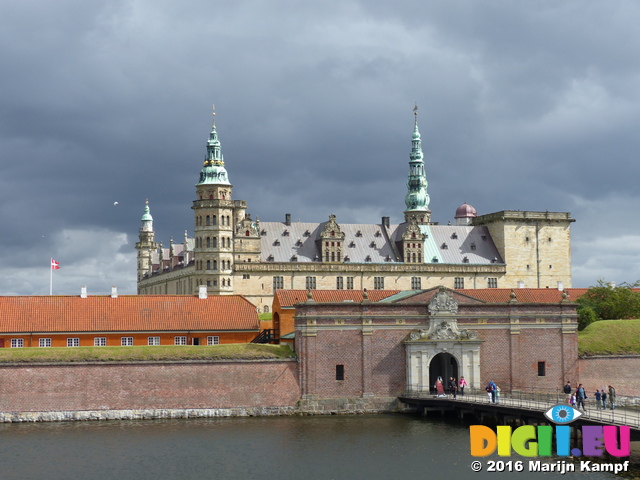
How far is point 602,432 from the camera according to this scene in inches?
1890

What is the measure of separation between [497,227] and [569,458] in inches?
3453

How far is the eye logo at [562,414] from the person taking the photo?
5044 cm

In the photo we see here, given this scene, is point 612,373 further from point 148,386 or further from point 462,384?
point 148,386

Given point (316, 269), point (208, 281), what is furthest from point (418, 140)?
point (208, 281)

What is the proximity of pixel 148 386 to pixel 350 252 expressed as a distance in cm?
6742

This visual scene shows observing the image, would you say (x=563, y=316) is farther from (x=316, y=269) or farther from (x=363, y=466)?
(x=316, y=269)

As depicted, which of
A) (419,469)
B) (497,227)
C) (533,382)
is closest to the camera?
(419,469)

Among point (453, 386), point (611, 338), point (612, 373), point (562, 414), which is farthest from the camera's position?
point (611, 338)

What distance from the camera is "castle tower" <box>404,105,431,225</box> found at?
150 meters

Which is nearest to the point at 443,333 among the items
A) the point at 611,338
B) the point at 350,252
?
the point at 611,338

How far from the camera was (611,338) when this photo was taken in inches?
2714

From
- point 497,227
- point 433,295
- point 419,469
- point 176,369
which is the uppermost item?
point 497,227

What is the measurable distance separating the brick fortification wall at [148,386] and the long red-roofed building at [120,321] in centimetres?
858

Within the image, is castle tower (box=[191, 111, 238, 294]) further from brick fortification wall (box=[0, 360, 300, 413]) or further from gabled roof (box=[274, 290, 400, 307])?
brick fortification wall (box=[0, 360, 300, 413])
